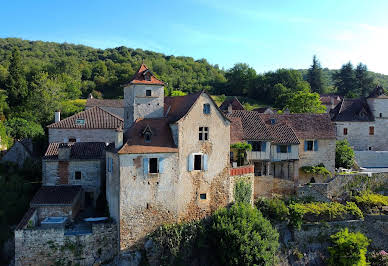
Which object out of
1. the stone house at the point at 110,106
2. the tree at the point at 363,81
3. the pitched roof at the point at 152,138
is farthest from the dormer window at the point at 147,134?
the tree at the point at 363,81

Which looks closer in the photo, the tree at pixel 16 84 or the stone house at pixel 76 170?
the stone house at pixel 76 170

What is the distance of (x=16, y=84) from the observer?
192ft

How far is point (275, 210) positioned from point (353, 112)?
26.4 m

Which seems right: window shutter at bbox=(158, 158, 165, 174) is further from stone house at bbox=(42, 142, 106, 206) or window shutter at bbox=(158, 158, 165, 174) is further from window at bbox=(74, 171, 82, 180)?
window at bbox=(74, 171, 82, 180)

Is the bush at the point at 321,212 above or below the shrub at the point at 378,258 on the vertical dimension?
above

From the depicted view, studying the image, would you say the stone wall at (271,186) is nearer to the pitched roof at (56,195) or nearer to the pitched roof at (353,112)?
the pitched roof at (56,195)

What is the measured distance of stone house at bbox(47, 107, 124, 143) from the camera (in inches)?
1444

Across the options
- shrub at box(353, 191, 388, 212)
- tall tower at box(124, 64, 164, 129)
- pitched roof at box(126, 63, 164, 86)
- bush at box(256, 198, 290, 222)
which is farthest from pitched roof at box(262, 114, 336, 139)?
pitched roof at box(126, 63, 164, 86)

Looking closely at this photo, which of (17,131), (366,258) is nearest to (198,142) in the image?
(366,258)

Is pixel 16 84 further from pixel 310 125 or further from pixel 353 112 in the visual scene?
pixel 353 112

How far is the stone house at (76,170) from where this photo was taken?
96.8ft

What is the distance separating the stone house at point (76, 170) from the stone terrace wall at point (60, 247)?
6.25 m

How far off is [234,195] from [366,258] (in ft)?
42.6

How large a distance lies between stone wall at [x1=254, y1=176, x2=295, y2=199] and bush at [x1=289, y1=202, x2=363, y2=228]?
2.46 m
